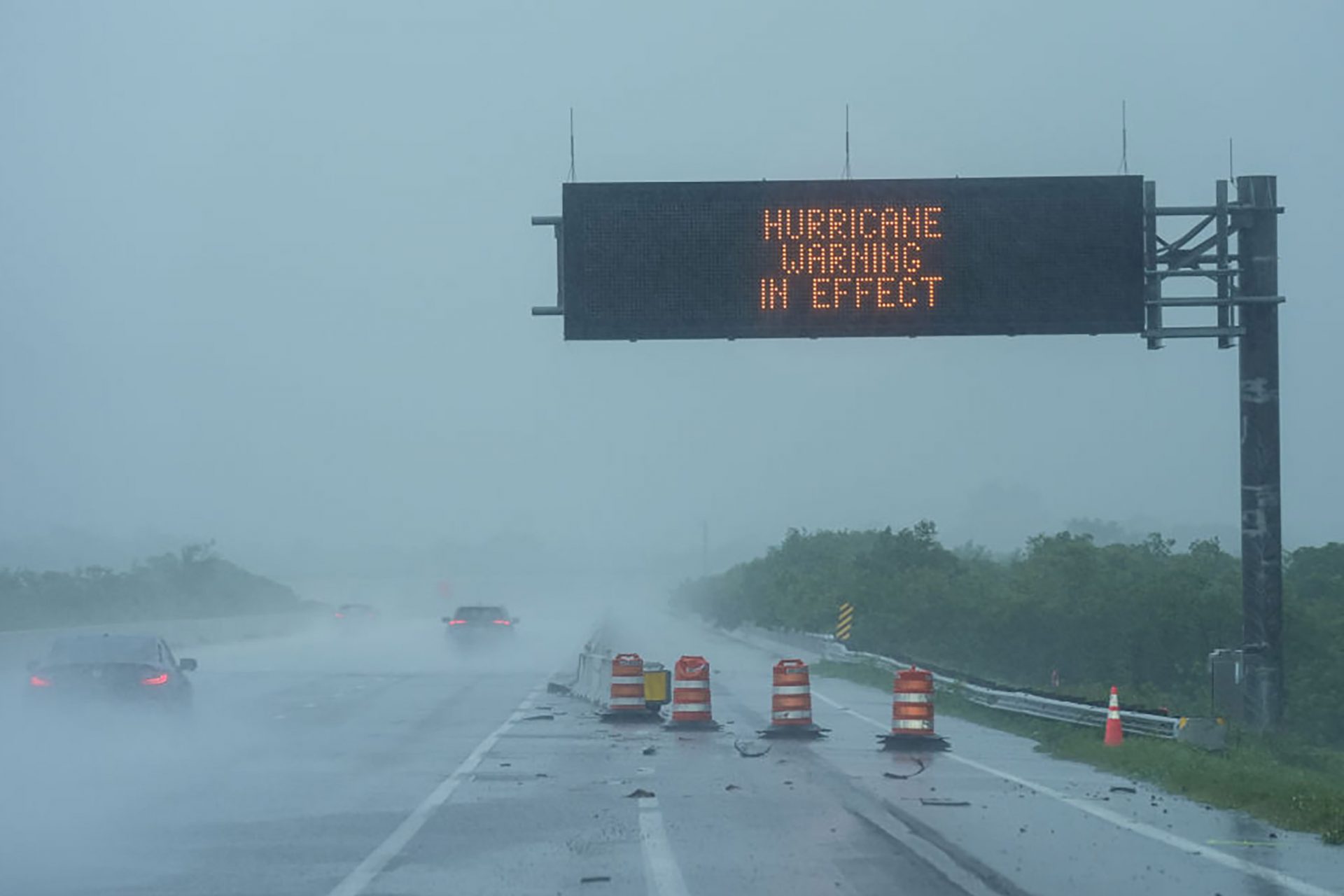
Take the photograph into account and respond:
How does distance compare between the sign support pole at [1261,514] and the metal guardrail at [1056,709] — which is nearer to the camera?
the metal guardrail at [1056,709]

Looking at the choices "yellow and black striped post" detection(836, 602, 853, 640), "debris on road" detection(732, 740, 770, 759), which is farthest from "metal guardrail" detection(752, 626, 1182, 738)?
"yellow and black striped post" detection(836, 602, 853, 640)

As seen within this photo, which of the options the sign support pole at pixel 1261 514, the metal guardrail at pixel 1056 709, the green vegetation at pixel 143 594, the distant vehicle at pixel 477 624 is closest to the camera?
the metal guardrail at pixel 1056 709

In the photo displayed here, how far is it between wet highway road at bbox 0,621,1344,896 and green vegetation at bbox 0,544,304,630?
36770mm

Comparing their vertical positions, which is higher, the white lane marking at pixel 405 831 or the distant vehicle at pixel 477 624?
the white lane marking at pixel 405 831

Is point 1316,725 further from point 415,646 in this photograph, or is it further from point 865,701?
point 415,646

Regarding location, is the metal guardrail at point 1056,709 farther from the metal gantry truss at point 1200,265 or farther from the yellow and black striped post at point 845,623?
the yellow and black striped post at point 845,623

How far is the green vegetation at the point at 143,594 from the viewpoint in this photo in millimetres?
68500

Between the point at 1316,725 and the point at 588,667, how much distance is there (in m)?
15.7

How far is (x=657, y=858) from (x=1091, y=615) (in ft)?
110

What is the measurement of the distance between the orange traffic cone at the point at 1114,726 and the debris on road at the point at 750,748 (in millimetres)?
4484

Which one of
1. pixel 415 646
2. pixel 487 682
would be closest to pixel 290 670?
pixel 487 682

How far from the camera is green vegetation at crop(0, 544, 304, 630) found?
225 ft

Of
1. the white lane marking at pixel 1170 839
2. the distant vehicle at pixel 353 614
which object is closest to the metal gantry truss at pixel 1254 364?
the white lane marking at pixel 1170 839

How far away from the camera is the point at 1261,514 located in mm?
Result: 23688
